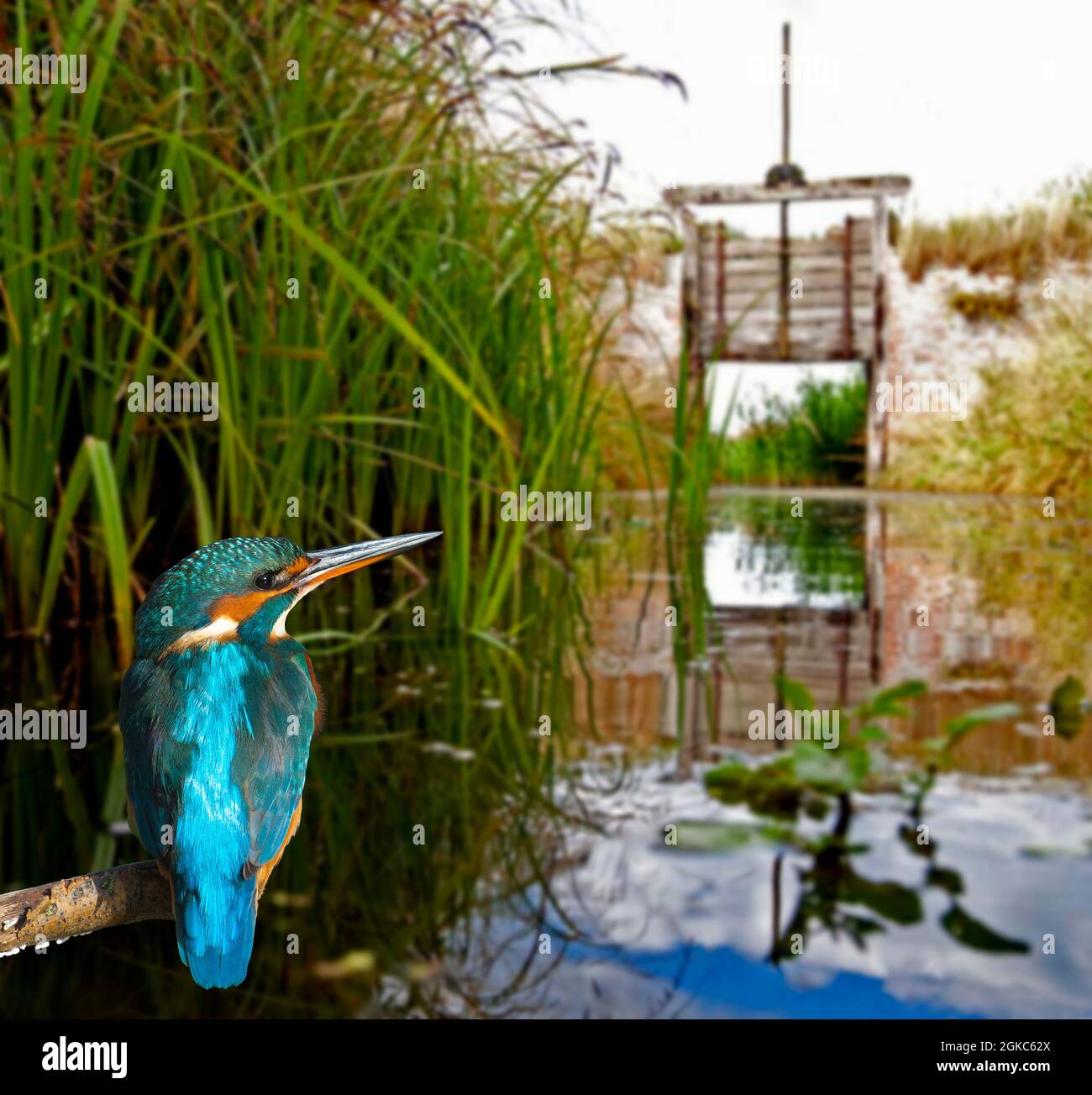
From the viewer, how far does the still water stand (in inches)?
32.9

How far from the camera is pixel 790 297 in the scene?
32.6 feet

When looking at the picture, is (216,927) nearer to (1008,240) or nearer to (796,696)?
(796,696)

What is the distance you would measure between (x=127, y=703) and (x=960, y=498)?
24.8ft

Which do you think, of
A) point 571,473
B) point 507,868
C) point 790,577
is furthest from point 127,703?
point 790,577

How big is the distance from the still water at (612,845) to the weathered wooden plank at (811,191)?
805 centimetres

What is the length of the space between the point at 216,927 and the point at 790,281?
10029 mm

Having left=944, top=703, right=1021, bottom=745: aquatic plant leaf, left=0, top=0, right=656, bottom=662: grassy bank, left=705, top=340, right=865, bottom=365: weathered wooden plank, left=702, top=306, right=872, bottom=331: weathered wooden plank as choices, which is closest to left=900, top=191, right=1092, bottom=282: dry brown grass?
left=702, top=306, right=872, bottom=331: weathered wooden plank

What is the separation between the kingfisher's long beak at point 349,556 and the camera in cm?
24

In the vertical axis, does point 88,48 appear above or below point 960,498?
above

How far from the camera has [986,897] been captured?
1.00 m

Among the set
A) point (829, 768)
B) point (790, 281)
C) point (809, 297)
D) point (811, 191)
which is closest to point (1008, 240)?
point (809, 297)

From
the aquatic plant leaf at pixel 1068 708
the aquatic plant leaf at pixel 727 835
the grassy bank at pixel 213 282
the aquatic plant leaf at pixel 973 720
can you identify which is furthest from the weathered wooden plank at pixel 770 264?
the aquatic plant leaf at pixel 727 835

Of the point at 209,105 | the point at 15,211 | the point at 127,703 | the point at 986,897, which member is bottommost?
the point at 986,897
